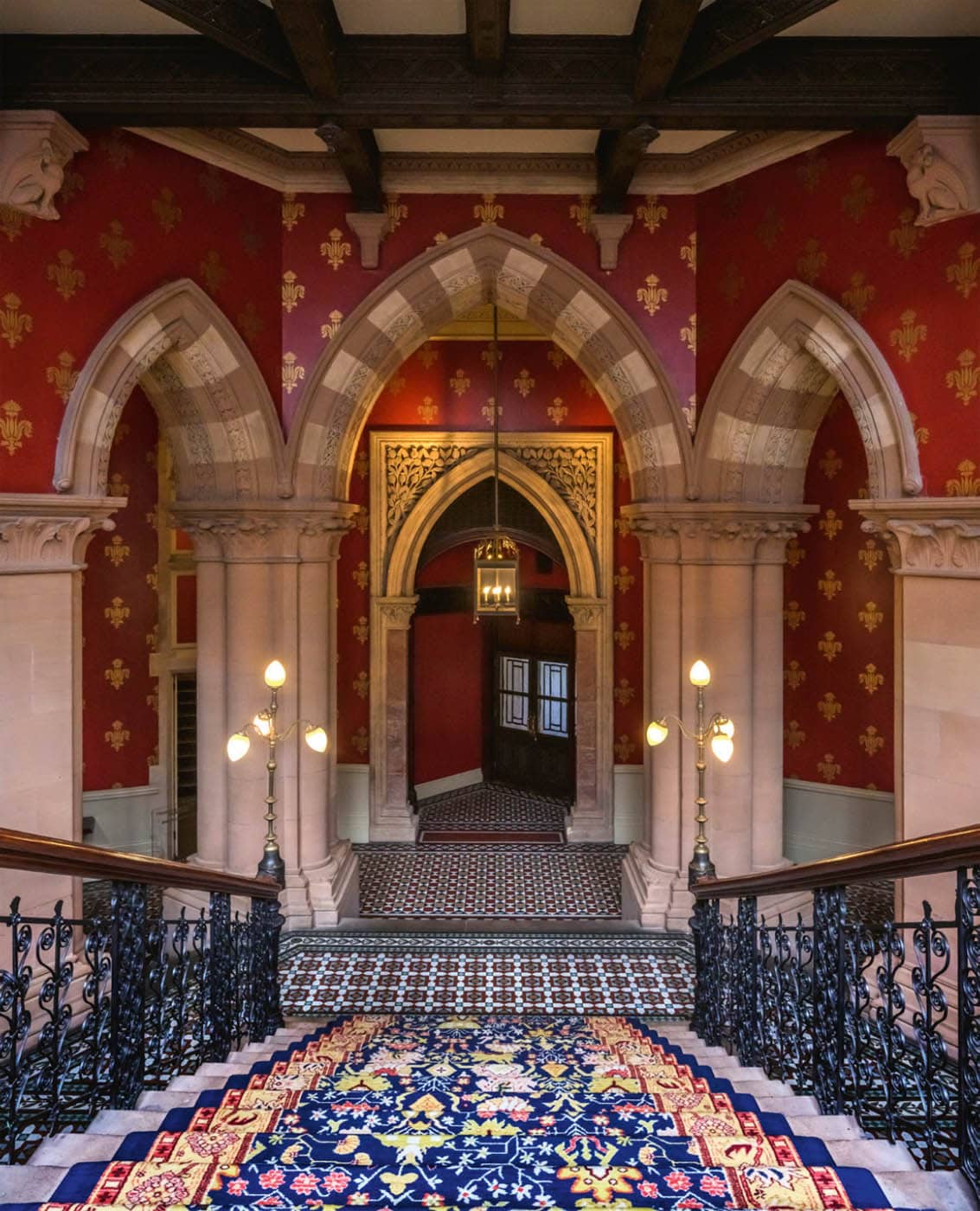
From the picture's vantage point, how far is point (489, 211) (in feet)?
22.1

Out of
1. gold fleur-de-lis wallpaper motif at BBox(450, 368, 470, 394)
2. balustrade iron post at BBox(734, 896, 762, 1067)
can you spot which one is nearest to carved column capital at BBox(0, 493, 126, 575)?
balustrade iron post at BBox(734, 896, 762, 1067)

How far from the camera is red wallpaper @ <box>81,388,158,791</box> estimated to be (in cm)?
844

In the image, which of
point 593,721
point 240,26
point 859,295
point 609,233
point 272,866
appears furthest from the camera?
→ point 593,721

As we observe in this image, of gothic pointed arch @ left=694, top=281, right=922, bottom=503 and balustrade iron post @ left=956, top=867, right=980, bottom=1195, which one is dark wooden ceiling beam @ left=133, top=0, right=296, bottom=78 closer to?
gothic pointed arch @ left=694, top=281, right=922, bottom=503

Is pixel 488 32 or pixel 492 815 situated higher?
pixel 488 32

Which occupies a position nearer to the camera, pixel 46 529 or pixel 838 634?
pixel 46 529

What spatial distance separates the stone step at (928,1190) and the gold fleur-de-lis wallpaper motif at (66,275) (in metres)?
5.18

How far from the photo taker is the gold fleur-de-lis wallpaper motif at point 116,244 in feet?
17.4

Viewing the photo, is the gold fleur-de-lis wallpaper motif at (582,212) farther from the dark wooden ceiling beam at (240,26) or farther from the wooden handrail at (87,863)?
the wooden handrail at (87,863)

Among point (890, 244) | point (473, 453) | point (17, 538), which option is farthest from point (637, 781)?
point (17, 538)

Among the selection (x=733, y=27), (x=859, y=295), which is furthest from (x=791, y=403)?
(x=733, y=27)

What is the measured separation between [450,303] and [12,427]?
3294mm

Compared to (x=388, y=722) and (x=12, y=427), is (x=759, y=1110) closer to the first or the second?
(x=12, y=427)

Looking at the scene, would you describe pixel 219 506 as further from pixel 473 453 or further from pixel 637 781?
pixel 637 781
